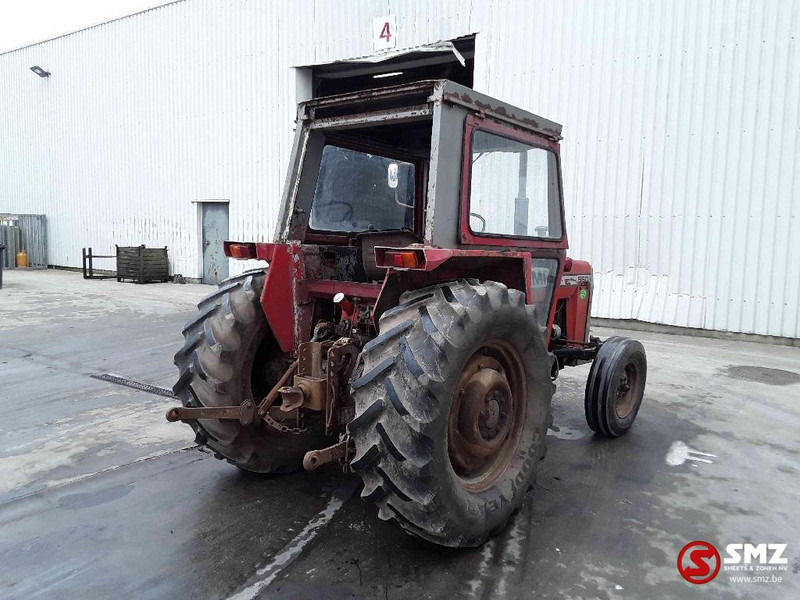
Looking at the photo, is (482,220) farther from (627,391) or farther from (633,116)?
(633,116)

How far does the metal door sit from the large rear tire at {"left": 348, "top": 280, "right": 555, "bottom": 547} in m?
15.0

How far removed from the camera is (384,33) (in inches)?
509

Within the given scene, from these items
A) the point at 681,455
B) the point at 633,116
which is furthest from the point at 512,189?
the point at 633,116

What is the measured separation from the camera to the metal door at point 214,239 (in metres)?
17.3

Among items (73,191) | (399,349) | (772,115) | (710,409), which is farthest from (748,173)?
(73,191)

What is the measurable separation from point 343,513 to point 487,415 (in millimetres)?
1086

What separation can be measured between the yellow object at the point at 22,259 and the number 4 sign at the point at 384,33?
17.6 meters

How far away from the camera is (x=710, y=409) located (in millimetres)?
5984

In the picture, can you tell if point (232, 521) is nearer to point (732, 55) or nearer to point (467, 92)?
point (467, 92)

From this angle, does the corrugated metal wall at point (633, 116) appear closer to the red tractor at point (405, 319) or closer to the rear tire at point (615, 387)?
the rear tire at point (615, 387)

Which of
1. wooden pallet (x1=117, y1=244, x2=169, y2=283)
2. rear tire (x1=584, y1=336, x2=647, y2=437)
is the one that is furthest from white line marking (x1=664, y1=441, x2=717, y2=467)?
wooden pallet (x1=117, y1=244, x2=169, y2=283)

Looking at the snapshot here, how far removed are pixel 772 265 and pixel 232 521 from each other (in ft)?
30.1

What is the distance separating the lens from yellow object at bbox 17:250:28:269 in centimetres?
2312

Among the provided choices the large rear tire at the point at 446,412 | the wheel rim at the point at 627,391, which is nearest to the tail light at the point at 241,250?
the large rear tire at the point at 446,412
